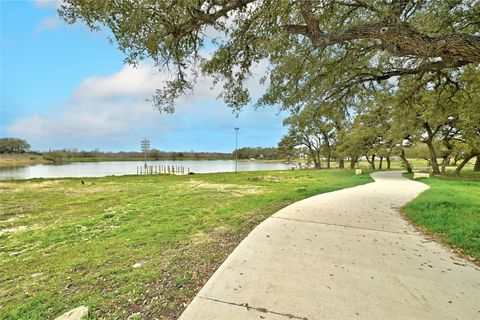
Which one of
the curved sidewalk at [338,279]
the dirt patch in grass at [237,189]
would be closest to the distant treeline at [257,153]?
the dirt patch in grass at [237,189]

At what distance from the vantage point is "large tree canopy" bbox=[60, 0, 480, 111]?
3.69 meters

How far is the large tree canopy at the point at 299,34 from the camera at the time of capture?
369 centimetres

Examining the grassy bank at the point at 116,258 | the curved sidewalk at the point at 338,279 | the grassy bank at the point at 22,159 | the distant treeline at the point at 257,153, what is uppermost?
the distant treeline at the point at 257,153

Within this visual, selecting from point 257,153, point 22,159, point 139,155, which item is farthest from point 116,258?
point 139,155

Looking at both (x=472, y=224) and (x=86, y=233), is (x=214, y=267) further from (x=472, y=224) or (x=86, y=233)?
(x=472, y=224)

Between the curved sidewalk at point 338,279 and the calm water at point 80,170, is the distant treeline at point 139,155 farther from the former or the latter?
the curved sidewalk at point 338,279

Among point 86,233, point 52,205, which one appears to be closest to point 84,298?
point 86,233

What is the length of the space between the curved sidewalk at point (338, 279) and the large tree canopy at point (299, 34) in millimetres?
2872

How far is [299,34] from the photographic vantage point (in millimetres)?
5246

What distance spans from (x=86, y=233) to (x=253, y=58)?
5.74 meters

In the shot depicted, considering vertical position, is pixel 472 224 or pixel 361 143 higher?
pixel 361 143

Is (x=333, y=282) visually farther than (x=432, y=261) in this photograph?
No

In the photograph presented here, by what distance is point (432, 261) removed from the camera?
352cm

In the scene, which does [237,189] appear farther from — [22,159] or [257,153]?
[22,159]
